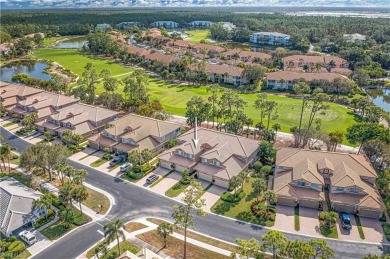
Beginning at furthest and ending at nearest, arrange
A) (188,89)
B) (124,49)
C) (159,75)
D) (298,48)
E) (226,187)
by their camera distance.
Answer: (298,48)
(124,49)
(159,75)
(188,89)
(226,187)

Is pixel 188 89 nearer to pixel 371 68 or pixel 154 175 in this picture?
pixel 154 175

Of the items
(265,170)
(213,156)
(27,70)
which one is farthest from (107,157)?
(27,70)

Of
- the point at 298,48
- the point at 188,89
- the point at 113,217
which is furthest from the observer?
the point at 298,48

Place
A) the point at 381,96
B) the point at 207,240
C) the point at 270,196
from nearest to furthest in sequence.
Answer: the point at 207,240 < the point at 270,196 < the point at 381,96

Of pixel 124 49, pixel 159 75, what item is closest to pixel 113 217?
pixel 159 75

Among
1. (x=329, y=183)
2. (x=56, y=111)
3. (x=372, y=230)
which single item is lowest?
(x=372, y=230)

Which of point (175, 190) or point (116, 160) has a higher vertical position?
point (116, 160)

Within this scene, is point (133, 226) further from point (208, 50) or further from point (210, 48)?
point (210, 48)
